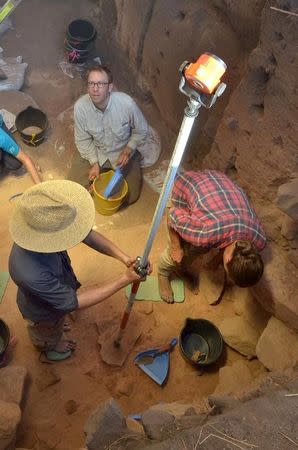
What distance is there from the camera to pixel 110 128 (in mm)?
5160

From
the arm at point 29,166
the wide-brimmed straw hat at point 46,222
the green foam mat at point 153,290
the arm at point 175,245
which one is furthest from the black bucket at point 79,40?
the wide-brimmed straw hat at point 46,222

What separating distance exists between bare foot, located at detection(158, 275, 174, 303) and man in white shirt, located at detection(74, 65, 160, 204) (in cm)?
134

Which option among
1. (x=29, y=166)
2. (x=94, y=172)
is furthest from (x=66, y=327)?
(x=94, y=172)

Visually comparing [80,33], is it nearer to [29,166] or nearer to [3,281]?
[29,166]

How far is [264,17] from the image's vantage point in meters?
3.70

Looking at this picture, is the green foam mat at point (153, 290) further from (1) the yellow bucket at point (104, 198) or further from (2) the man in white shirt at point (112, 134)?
(2) the man in white shirt at point (112, 134)

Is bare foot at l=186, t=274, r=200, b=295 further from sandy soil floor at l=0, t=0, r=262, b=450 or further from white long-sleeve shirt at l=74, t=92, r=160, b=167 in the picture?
white long-sleeve shirt at l=74, t=92, r=160, b=167

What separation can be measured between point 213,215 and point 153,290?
1.52 metres

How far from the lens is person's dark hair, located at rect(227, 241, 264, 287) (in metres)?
3.24

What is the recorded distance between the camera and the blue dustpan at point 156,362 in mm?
4082

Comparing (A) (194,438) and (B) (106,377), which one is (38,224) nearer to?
(A) (194,438)

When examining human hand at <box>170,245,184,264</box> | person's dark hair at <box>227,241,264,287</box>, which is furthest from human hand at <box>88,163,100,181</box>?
person's dark hair at <box>227,241,264,287</box>

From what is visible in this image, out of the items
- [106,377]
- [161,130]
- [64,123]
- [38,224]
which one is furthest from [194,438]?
[64,123]

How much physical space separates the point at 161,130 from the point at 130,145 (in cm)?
85
